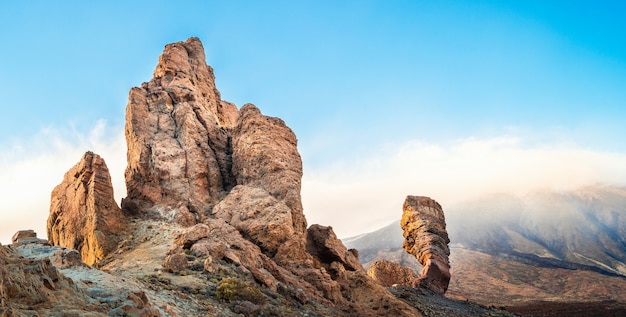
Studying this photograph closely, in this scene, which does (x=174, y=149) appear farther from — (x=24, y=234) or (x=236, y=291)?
(x=236, y=291)

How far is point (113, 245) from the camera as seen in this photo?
27094mm

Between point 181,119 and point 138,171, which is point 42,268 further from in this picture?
point 181,119

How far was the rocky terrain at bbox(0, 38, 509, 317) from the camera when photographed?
1276 centimetres

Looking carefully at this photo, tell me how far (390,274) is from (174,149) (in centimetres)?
3312

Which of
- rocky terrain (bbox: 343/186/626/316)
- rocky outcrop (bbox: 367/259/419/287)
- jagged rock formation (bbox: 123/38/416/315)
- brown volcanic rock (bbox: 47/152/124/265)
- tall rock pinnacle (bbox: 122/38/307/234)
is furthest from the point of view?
rocky terrain (bbox: 343/186/626/316)

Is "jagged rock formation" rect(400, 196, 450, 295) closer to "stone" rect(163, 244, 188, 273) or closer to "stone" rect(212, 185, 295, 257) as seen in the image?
"stone" rect(212, 185, 295, 257)

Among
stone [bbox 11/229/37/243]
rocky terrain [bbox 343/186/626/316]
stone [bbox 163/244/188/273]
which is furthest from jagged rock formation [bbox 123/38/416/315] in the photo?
rocky terrain [bbox 343/186/626/316]

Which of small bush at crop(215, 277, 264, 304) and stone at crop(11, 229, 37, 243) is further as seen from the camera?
stone at crop(11, 229, 37, 243)

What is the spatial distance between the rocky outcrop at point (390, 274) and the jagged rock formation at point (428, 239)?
11.0 ft

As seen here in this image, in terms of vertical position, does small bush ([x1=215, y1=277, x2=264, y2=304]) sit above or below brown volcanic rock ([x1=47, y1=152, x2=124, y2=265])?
below

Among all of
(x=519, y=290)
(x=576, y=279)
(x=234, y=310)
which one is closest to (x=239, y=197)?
(x=234, y=310)

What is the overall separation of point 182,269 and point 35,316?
1200 centimetres

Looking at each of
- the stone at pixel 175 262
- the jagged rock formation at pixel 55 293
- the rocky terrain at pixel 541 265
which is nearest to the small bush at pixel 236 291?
the stone at pixel 175 262

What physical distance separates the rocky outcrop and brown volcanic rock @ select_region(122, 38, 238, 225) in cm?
2599
